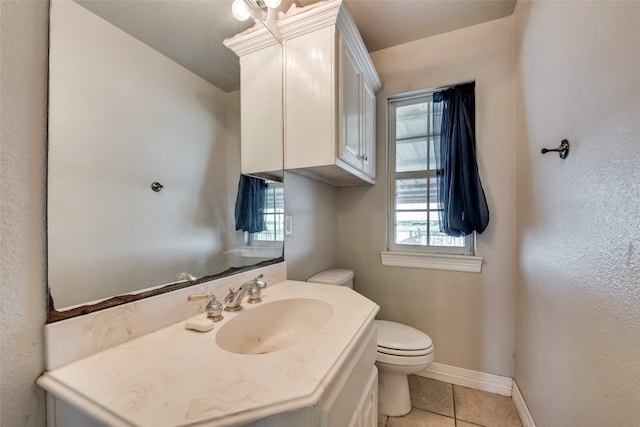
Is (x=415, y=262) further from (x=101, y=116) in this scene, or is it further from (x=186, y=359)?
(x=101, y=116)

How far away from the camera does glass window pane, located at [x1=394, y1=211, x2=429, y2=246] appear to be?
1.91 metres

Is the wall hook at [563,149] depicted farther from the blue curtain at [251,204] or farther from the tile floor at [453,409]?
the tile floor at [453,409]

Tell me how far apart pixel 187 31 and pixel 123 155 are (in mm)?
581

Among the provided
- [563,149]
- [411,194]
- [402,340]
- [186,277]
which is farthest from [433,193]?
[186,277]

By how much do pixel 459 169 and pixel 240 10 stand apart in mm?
1519

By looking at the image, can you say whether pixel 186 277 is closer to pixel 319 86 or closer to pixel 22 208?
pixel 22 208

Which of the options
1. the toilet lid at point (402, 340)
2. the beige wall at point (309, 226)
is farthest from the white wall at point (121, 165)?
the toilet lid at point (402, 340)

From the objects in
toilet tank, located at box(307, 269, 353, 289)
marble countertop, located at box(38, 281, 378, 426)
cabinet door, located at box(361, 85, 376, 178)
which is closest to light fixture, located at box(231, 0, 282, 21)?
cabinet door, located at box(361, 85, 376, 178)

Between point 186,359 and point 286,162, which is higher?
point 286,162

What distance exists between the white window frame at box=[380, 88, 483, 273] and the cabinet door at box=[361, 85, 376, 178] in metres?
0.19

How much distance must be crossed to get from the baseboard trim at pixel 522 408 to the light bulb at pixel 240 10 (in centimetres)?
236

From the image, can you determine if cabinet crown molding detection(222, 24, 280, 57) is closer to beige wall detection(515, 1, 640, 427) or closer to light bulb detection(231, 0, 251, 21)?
light bulb detection(231, 0, 251, 21)

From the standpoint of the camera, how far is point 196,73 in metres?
1.03

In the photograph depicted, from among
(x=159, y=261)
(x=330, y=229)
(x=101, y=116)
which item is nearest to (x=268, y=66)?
(x=101, y=116)
